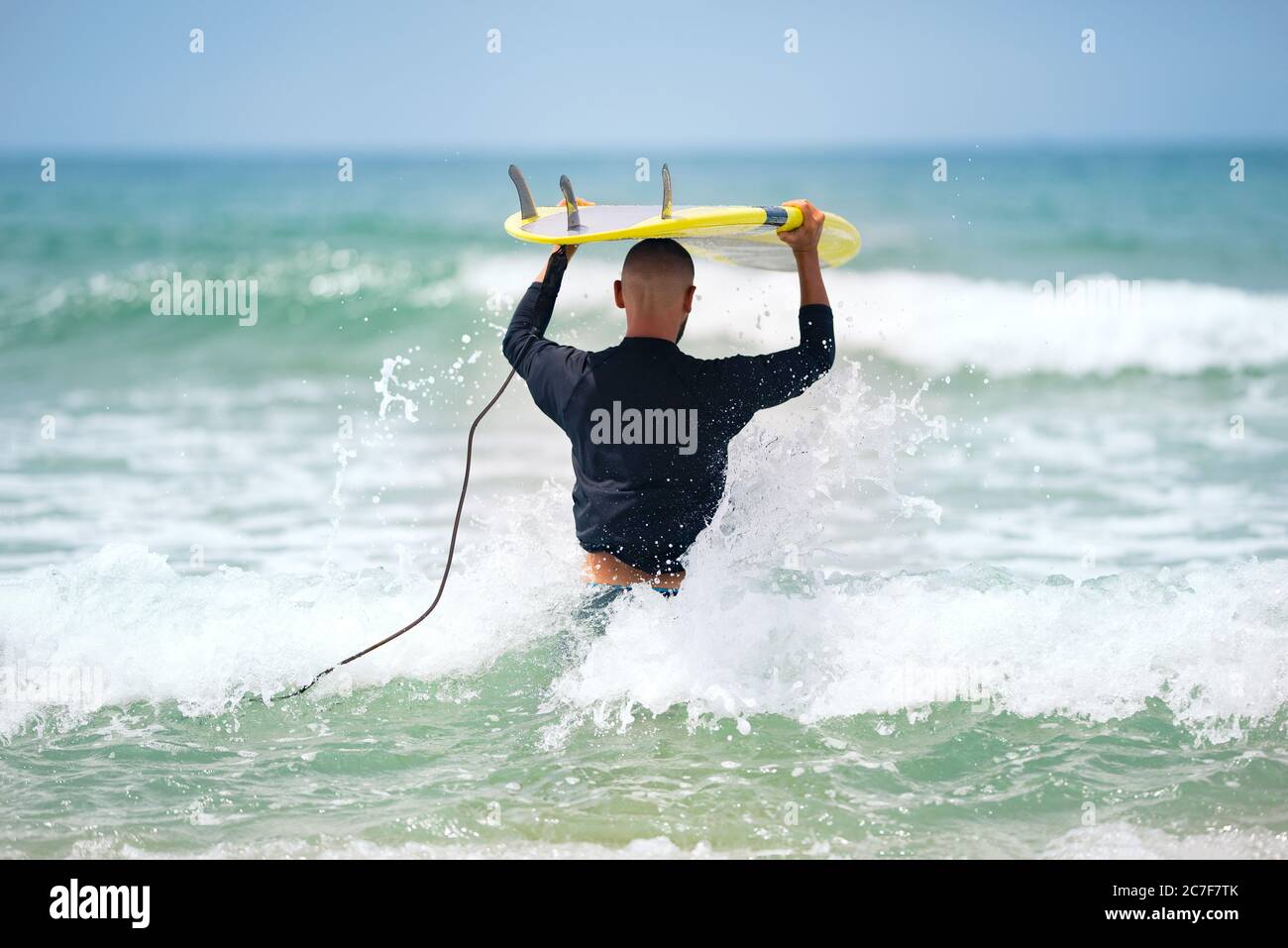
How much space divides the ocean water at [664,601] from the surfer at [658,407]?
0.57 ft

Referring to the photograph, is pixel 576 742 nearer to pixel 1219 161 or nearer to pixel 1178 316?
pixel 1178 316

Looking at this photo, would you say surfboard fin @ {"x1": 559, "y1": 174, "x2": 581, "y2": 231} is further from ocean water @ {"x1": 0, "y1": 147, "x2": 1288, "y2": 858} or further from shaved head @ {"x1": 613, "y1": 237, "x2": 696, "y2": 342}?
ocean water @ {"x1": 0, "y1": 147, "x2": 1288, "y2": 858}

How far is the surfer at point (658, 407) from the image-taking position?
12.7ft

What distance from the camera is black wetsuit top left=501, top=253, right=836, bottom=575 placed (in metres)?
3.87

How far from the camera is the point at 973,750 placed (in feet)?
12.6

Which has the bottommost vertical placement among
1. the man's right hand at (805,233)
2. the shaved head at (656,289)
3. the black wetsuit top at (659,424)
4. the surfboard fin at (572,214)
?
the black wetsuit top at (659,424)

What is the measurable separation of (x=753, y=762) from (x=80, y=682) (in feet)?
8.33

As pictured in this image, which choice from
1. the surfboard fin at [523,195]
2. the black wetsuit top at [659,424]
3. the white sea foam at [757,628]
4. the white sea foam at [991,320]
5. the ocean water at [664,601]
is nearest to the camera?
the ocean water at [664,601]

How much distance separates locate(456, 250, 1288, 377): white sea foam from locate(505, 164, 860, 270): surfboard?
6321 mm

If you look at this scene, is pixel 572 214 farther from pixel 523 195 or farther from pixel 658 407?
pixel 658 407

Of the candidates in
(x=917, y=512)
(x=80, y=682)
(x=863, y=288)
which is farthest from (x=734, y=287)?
(x=80, y=682)

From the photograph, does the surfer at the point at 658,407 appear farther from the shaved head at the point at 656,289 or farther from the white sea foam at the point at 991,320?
the white sea foam at the point at 991,320

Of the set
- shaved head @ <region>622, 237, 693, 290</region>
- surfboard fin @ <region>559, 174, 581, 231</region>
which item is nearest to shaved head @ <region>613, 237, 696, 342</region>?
shaved head @ <region>622, 237, 693, 290</region>

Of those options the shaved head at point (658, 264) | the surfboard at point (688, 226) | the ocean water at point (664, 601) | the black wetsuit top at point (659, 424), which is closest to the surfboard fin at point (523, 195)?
the surfboard at point (688, 226)
